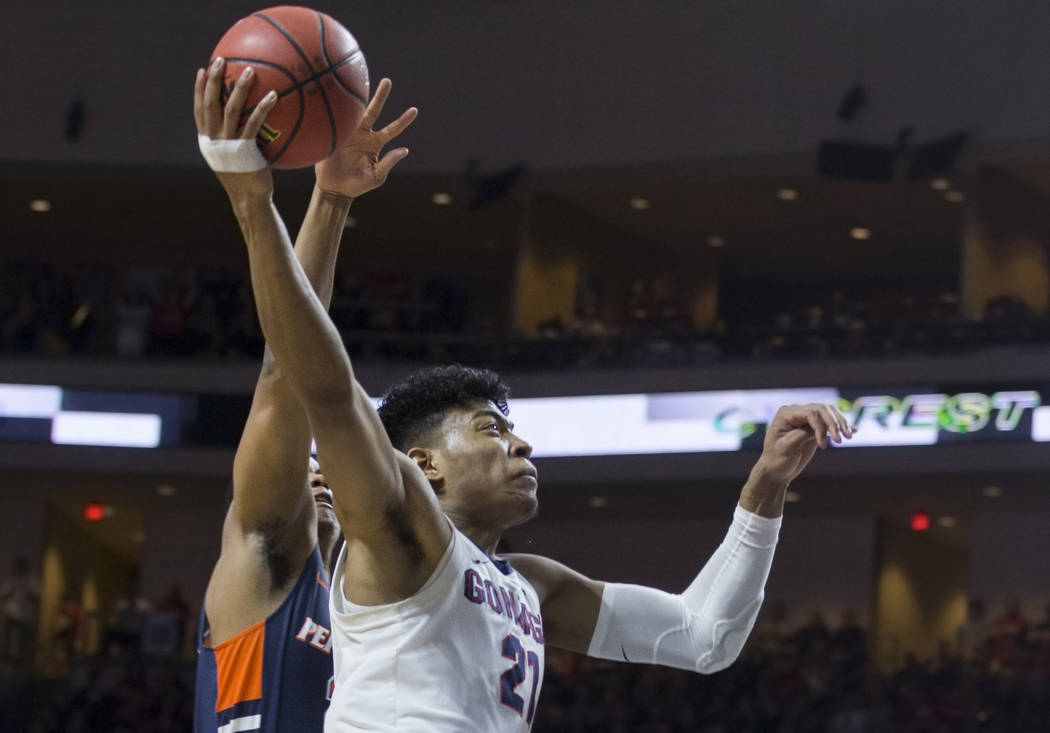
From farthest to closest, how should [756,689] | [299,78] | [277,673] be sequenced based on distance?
1. [756,689]
2. [277,673]
3. [299,78]

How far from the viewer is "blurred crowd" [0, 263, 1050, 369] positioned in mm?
18391

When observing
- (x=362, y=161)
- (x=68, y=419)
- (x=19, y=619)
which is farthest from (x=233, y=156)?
(x=68, y=419)

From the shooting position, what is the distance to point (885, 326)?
60.1 ft

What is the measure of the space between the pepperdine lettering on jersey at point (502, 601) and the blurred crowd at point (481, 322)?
14.8 meters

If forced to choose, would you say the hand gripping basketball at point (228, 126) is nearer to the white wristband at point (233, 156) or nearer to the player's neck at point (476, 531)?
the white wristband at point (233, 156)

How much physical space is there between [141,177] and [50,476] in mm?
3988

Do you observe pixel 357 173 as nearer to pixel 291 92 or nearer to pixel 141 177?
pixel 291 92

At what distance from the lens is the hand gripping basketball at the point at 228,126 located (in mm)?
2916

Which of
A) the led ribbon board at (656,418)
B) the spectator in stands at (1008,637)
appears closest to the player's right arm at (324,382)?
the spectator in stands at (1008,637)

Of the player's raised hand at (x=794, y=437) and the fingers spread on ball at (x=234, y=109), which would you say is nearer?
the fingers spread on ball at (x=234, y=109)

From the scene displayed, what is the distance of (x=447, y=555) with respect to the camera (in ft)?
10.4

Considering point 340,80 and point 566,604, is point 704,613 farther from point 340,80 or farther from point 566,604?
point 340,80

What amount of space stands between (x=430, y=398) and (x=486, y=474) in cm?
25

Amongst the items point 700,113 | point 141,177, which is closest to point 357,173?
point 700,113
